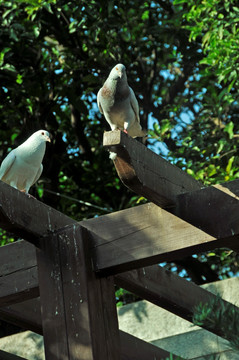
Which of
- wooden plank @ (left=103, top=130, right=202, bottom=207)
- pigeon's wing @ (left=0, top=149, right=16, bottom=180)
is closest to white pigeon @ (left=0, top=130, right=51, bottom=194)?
pigeon's wing @ (left=0, top=149, right=16, bottom=180)

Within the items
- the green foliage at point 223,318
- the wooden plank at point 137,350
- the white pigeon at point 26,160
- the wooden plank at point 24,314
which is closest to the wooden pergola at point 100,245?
the wooden plank at point 24,314

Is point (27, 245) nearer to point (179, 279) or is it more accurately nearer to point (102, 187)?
point (179, 279)

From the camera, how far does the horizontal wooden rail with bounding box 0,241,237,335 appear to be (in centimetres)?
373

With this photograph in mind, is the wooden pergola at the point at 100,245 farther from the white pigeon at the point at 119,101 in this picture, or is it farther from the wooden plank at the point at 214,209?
the white pigeon at the point at 119,101

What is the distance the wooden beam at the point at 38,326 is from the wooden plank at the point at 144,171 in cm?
125

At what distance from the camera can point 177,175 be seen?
11.2ft

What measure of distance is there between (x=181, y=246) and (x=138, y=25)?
479 cm

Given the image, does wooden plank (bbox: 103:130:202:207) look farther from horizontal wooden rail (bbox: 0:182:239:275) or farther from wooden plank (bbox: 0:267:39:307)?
wooden plank (bbox: 0:267:39:307)

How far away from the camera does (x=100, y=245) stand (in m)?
3.53

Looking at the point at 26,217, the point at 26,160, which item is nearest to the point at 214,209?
the point at 26,217

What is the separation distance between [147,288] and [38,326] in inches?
31.2

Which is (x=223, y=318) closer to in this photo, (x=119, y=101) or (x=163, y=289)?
(x=163, y=289)

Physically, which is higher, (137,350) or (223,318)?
(137,350)

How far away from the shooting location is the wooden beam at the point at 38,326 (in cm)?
414
